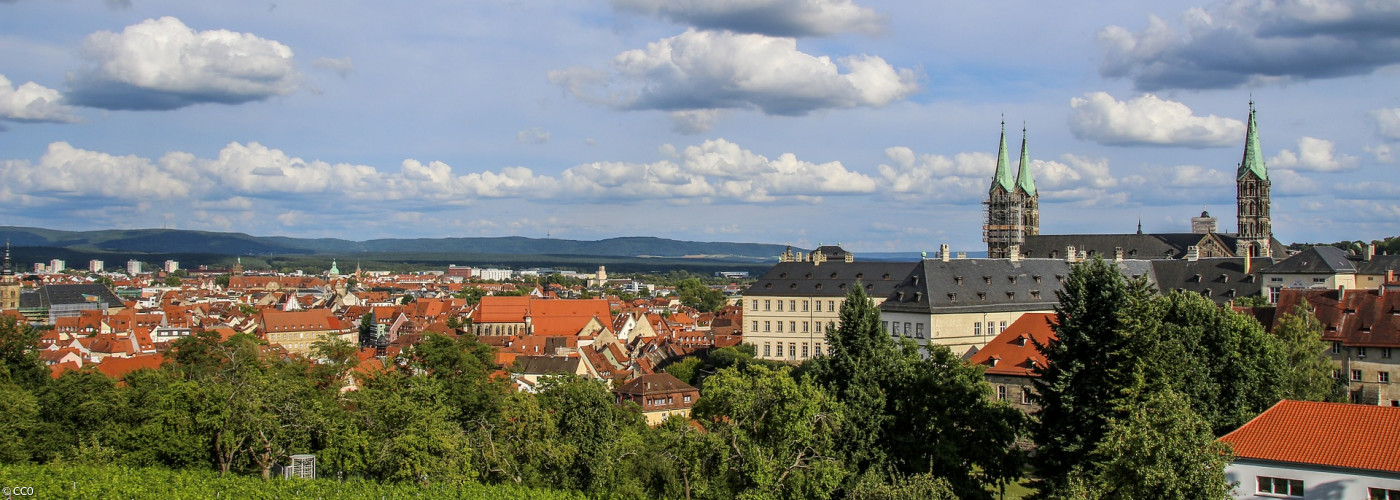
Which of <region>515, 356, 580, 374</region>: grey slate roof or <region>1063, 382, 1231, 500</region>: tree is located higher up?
<region>1063, 382, 1231, 500</region>: tree

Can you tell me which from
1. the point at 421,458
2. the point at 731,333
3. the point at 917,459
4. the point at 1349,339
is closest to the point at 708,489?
the point at 917,459

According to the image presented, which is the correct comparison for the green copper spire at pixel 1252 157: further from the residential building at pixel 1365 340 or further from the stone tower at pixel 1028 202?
the residential building at pixel 1365 340

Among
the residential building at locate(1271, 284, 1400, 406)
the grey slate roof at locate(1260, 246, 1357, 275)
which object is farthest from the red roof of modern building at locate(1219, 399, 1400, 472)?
the grey slate roof at locate(1260, 246, 1357, 275)

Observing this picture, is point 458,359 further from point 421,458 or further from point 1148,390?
point 1148,390

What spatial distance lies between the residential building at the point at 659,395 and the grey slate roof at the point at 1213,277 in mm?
43640

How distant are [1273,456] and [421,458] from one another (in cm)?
3021

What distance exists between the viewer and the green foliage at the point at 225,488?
4238cm

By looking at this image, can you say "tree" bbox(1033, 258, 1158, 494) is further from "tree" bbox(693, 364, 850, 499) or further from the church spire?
the church spire

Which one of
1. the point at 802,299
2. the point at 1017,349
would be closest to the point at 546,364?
the point at 802,299

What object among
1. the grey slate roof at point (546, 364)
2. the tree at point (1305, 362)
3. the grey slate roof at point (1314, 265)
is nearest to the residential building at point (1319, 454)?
the tree at point (1305, 362)

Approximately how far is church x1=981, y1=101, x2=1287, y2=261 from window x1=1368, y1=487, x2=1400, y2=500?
76.4 metres

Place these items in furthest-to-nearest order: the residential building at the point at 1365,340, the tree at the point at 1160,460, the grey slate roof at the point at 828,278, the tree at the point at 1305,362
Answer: the grey slate roof at the point at 828,278, the residential building at the point at 1365,340, the tree at the point at 1305,362, the tree at the point at 1160,460

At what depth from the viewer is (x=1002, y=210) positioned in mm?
172750

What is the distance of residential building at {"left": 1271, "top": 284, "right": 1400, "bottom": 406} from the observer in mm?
66062
